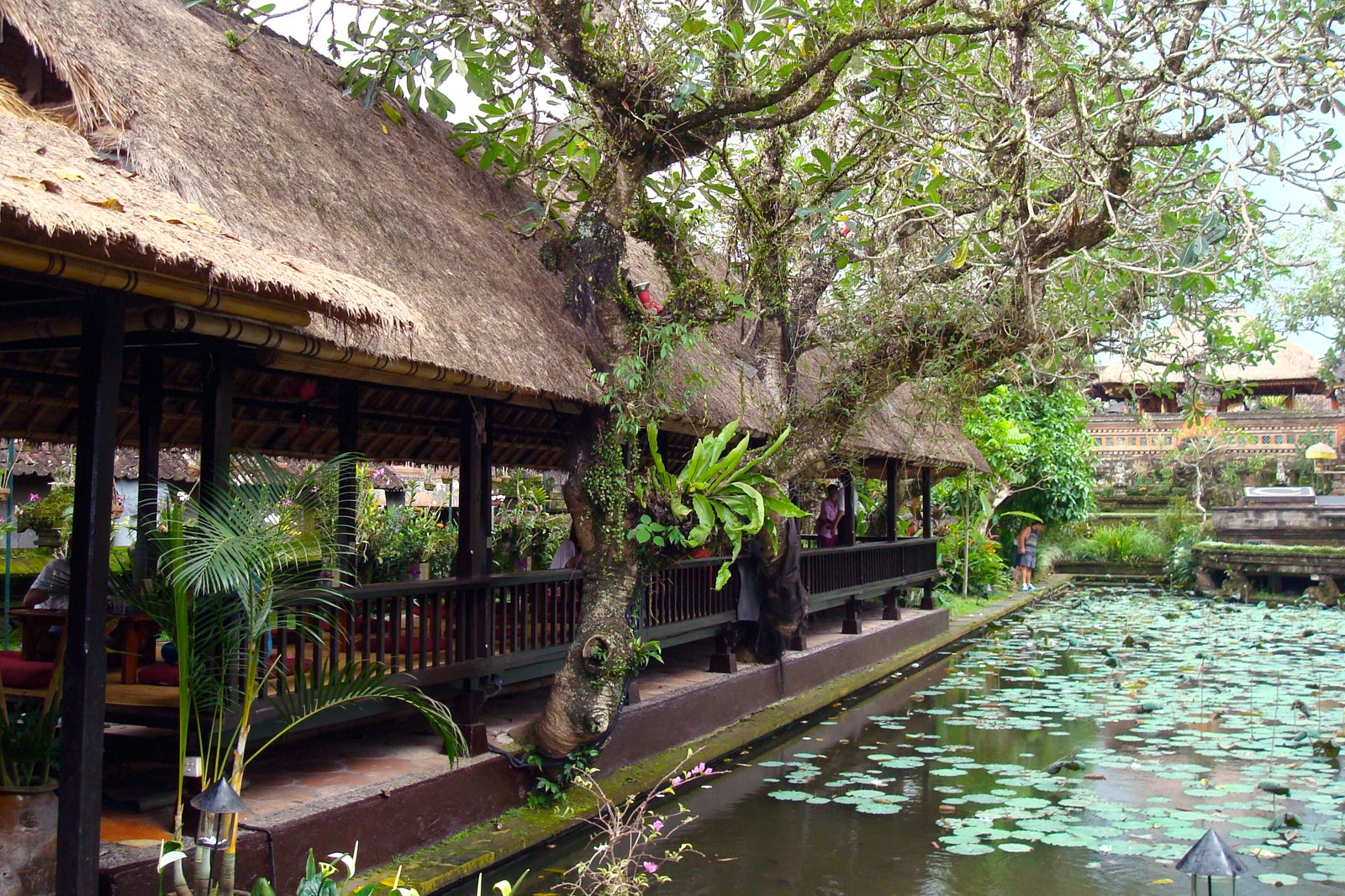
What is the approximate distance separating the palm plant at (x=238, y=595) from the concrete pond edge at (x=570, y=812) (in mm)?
833

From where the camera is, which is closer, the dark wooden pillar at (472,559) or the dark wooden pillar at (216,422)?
the dark wooden pillar at (216,422)

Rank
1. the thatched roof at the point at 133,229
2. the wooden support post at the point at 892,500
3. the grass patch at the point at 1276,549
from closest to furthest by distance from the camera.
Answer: the thatched roof at the point at 133,229 → the wooden support post at the point at 892,500 → the grass patch at the point at 1276,549

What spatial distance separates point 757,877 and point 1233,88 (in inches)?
235

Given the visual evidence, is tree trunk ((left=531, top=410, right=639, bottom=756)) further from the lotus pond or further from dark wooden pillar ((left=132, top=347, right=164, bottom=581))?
dark wooden pillar ((left=132, top=347, right=164, bottom=581))

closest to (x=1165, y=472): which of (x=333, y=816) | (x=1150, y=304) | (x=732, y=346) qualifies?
(x=1150, y=304)

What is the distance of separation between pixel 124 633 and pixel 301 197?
2.33 metres

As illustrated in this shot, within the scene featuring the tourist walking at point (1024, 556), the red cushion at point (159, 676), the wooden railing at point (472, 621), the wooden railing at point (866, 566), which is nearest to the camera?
the wooden railing at point (472, 621)

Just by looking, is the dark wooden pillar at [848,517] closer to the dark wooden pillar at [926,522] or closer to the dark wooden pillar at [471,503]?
the dark wooden pillar at [926,522]

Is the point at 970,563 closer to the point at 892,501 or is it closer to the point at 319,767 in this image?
the point at 892,501

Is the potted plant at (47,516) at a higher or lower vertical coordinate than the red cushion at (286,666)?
higher

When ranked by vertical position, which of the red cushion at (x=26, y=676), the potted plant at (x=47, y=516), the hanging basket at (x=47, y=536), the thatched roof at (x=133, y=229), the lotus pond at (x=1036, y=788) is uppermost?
the thatched roof at (x=133, y=229)

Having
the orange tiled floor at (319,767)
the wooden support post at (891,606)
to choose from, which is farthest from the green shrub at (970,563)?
the orange tiled floor at (319,767)

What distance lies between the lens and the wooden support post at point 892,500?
551 inches

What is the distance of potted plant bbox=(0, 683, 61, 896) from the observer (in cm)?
383
